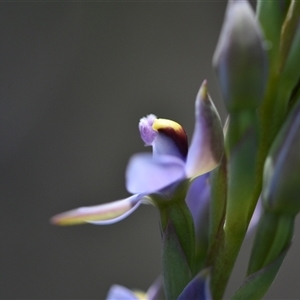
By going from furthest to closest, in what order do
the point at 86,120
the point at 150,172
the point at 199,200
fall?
the point at 86,120 → the point at 199,200 → the point at 150,172

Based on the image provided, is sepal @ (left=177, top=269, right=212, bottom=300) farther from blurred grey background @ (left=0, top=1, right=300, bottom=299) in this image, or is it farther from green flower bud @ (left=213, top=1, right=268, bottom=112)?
blurred grey background @ (left=0, top=1, right=300, bottom=299)

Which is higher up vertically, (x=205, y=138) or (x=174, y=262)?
(x=205, y=138)

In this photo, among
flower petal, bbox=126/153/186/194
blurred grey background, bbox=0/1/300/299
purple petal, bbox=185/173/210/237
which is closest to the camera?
flower petal, bbox=126/153/186/194

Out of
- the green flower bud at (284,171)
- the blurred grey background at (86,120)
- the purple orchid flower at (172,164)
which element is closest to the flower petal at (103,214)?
the purple orchid flower at (172,164)

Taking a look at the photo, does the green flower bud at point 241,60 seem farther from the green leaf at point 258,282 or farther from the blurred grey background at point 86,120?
the blurred grey background at point 86,120

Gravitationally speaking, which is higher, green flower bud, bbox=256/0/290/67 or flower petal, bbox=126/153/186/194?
green flower bud, bbox=256/0/290/67

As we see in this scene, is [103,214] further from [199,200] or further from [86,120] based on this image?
[86,120]

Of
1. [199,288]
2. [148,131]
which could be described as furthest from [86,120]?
[199,288]

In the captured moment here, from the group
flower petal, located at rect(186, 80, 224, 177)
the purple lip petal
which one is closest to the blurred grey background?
the purple lip petal

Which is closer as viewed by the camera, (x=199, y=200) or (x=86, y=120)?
(x=199, y=200)
